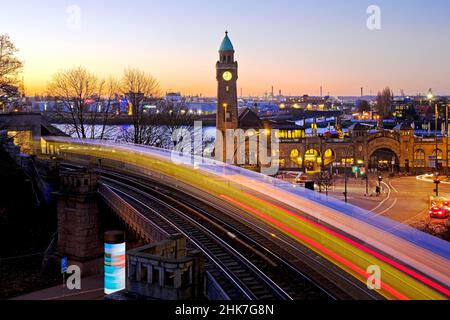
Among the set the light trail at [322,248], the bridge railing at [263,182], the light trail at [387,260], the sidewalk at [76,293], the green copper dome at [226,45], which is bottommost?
the sidewalk at [76,293]

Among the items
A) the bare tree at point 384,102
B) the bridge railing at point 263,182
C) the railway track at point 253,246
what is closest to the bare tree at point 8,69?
the bridge railing at point 263,182

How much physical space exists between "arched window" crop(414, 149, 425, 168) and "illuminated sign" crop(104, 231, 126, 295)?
5581cm

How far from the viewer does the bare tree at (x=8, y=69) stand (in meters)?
41.7

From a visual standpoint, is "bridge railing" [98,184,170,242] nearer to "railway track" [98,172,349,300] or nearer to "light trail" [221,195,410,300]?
"railway track" [98,172,349,300]

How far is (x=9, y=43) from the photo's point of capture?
4222 centimetres

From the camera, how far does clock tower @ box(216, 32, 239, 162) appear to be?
60375 millimetres

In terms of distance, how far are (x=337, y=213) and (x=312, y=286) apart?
4.61 metres

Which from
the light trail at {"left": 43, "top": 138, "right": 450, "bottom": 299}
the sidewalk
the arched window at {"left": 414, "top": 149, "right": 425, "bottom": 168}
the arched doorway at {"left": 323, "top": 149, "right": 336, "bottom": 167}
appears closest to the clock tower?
the arched doorway at {"left": 323, "top": 149, "right": 336, "bottom": 167}

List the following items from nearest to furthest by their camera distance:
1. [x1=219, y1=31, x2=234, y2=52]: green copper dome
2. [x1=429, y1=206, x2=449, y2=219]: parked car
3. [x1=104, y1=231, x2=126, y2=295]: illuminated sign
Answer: [x1=104, y1=231, x2=126, y2=295]: illuminated sign → [x1=429, y1=206, x2=449, y2=219]: parked car → [x1=219, y1=31, x2=234, y2=52]: green copper dome

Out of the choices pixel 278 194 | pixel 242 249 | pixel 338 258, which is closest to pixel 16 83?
pixel 278 194

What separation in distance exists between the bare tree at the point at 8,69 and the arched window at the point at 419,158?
47.1 m

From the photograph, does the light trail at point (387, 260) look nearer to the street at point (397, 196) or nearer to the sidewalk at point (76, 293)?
the sidewalk at point (76, 293)

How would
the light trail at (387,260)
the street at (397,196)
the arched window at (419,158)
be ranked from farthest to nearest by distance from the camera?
1. the arched window at (419,158)
2. the street at (397,196)
3. the light trail at (387,260)

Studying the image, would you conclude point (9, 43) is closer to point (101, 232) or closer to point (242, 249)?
point (101, 232)
